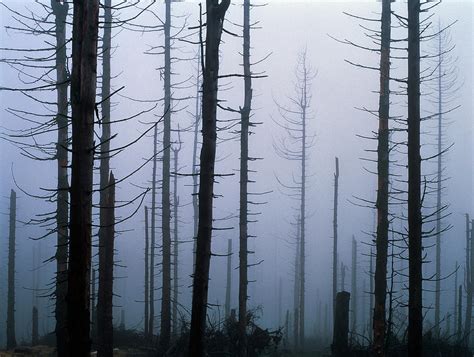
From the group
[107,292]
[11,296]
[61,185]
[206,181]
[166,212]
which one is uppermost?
[61,185]

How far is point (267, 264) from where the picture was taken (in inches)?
3962

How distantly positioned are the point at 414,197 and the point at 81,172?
6.20m

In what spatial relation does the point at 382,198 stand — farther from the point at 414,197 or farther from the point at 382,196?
the point at 414,197

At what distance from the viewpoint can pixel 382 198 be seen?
38.9ft

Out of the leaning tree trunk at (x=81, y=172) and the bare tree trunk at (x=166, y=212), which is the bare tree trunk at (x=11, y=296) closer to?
the bare tree trunk at (x=166, y=212)

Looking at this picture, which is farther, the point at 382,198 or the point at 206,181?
the point at 382,198

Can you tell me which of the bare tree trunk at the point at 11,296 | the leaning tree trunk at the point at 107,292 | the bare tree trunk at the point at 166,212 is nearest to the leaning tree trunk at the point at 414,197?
the leaning tree trunk at the point at 107,292

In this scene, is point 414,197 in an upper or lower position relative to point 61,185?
lower

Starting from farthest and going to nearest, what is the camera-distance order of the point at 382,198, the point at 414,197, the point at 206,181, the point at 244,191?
the point at 244,191
the point at 382,198
the point at 414,197
the point at 206,181

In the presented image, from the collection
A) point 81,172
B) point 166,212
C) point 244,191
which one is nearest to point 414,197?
point 81,172

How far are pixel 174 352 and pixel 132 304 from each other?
215 feet

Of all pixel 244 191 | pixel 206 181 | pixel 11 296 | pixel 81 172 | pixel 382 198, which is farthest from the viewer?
pixel 11 296

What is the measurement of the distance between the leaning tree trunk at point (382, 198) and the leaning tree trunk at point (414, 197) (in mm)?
1681

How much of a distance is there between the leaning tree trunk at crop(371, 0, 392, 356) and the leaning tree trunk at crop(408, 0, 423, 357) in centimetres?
168
